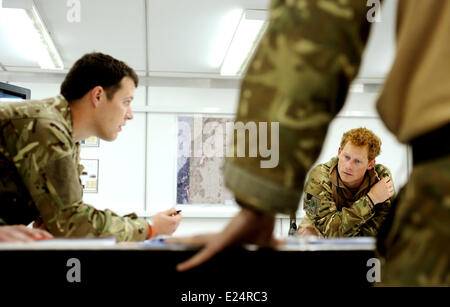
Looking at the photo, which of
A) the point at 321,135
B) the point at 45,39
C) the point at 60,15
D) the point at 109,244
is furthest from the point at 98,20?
the point at 321,135

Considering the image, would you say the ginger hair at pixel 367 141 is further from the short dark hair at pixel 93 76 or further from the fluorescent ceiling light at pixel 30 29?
the fluorescent ceiling light at pixel 30 29

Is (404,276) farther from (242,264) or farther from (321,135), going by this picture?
(242,264)

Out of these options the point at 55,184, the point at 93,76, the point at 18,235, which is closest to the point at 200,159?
the point at 93,76

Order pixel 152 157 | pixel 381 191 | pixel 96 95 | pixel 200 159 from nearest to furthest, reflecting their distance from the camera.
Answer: pixel 96 95, pixel 381 191, pixel 152 157, pixel 200 159

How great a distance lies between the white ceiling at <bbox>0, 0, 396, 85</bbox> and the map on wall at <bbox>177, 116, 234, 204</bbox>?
0.88 meters

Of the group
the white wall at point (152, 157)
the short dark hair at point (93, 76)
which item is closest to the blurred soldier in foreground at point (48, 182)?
the short dark hair at point (93, 76)

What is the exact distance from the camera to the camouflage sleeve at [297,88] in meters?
0.46

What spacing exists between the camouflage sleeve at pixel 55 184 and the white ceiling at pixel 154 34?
7.43ft

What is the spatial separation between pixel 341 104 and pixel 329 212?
2334mm

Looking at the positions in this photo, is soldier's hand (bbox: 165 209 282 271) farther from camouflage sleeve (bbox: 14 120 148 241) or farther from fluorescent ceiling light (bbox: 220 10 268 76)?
fluorescent ceiling light (bbox: 220 10 268 76)

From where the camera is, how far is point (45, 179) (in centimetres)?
153

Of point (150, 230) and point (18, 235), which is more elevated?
point (18, 235)

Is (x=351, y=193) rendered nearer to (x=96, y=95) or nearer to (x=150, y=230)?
(x=150, y=230)

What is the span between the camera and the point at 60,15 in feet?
12.3
